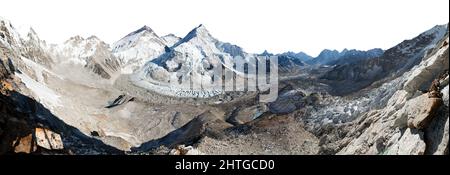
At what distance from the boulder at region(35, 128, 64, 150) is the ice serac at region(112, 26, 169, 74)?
79.4 metres

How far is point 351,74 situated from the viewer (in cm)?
7669

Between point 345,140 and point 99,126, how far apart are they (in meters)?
28.9

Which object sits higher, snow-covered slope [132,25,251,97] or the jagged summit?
the jagged summit

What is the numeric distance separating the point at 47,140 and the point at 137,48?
100643mm

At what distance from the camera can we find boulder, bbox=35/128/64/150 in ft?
98.5

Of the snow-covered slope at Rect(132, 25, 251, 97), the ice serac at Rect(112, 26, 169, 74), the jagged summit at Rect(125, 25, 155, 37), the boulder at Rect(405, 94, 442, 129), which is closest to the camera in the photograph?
the boulder at Rect(405, 94, 442, 129)

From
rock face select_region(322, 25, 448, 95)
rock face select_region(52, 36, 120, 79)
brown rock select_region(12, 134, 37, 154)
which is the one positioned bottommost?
brown rock select_region(12, 134, 37, 154)

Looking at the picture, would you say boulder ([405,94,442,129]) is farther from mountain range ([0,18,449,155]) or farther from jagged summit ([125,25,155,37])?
jagged summit ([125,25,155,37])

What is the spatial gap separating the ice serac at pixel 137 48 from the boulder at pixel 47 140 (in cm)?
7943

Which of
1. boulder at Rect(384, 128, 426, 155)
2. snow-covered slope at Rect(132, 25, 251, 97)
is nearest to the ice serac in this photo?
snow-covered slope at Rect(132, 25, 251, 97)

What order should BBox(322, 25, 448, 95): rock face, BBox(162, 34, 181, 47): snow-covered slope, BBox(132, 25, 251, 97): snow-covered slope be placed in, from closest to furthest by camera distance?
1. BBox(322, 25, 448, 95): rock face
2. BBox(132, 25, 251, 97): snow-covered slope
3. BBox(162, 34, 181, 47): snow-covered slope

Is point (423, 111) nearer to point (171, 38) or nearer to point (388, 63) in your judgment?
point (388, 63)

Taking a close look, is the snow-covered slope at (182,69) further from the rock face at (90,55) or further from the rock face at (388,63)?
the rock face at (388,63)
